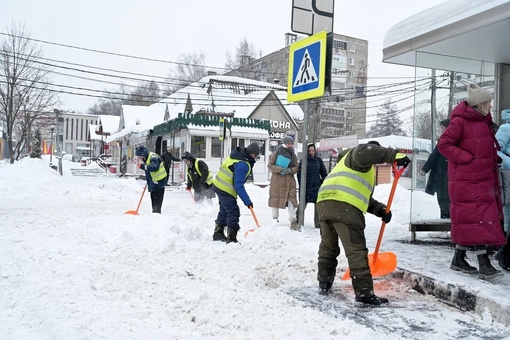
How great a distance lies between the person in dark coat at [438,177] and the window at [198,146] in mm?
16172

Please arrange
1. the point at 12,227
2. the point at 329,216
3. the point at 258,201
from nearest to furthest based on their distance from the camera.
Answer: the point at 329,216 < the point at 12,227 < the point at 258,201

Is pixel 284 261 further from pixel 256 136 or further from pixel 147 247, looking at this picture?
pixel 256 136

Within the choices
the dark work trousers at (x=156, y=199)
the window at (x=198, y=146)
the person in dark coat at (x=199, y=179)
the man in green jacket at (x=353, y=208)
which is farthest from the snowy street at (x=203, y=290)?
the window at (x=198, y=146)

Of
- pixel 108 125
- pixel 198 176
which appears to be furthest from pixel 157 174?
pixel 108 125

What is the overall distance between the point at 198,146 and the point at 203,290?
18.3m

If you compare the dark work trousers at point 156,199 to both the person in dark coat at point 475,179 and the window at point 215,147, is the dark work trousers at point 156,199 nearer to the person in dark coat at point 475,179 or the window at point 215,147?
the person in dark coat at point 475,179

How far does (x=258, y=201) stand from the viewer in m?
13.9

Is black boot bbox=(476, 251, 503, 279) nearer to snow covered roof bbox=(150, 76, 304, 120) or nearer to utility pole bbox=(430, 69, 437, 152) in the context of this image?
utility pole bbox=(430, 69, 437, 152)

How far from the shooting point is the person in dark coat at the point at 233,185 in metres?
6.24

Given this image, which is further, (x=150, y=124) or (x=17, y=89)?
(x=150, y=124)

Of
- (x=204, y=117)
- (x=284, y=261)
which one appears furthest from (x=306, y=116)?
(x=204, y=117)

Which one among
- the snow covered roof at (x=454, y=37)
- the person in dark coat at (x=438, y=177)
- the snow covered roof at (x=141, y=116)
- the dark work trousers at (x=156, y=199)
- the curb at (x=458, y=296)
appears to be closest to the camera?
the curb at (x=458, y=296)

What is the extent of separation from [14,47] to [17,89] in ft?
7.08

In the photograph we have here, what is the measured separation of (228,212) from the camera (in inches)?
247
